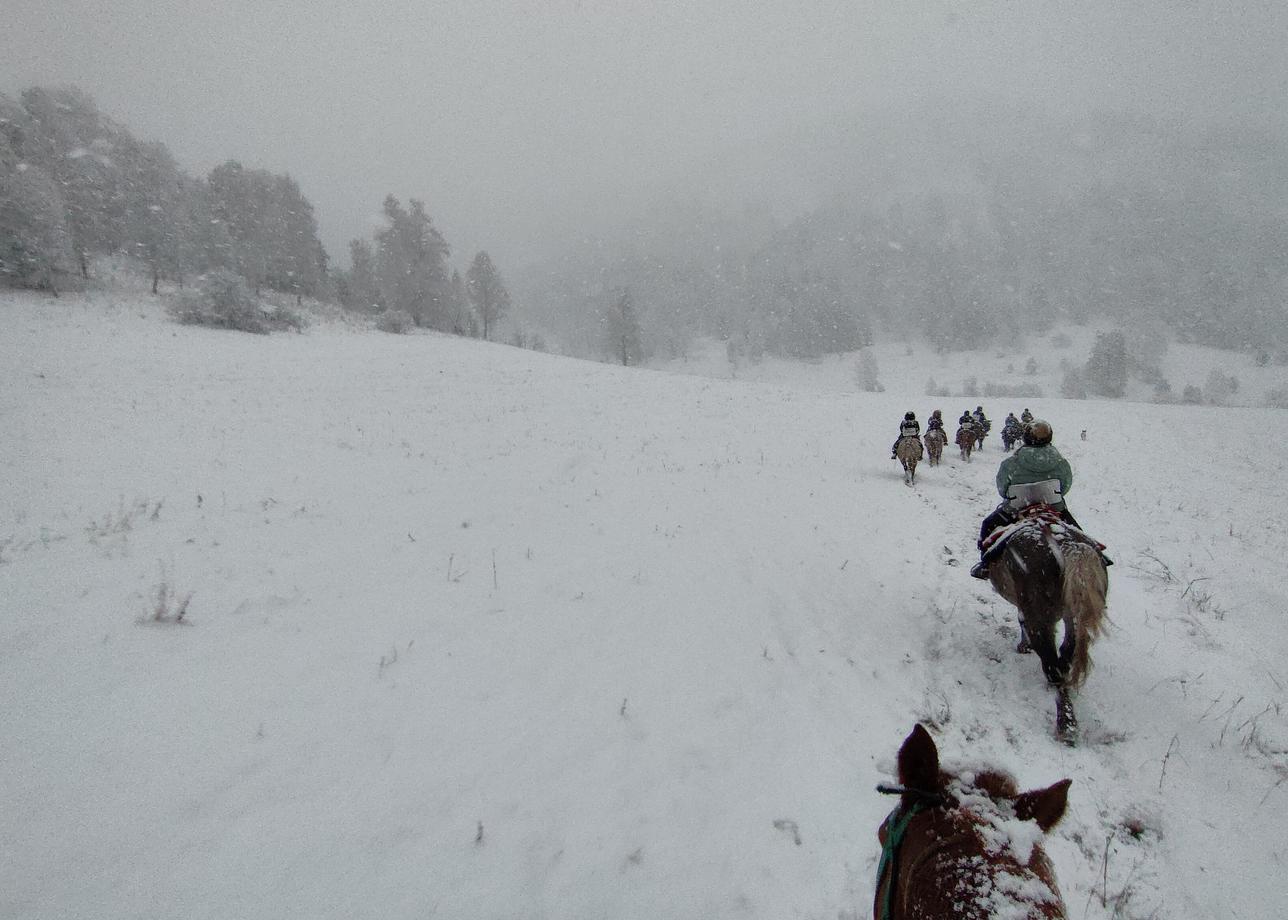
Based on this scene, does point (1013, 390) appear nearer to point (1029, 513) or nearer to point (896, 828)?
point (1029, 513)

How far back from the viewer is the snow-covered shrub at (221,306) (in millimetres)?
25312

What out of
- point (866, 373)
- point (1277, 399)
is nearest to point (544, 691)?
point (866, 373)

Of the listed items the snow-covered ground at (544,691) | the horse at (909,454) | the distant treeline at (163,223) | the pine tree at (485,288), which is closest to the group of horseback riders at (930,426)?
the horse at (909,454)

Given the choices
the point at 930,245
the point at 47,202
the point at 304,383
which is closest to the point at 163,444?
the point at 304,383

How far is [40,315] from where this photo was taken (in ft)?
64.7

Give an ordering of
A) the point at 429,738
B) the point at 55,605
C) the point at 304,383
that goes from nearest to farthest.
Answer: the point at 429,738 → the point at 55,605 → the point at 304,383

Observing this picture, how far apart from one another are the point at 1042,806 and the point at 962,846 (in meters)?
0.30

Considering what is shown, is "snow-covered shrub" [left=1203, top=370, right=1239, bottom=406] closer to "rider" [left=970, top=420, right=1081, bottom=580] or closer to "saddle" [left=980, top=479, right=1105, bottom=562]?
"rider" [left=970, top=420, right=1081, bottom=580]

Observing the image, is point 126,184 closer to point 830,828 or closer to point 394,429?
point 394,429

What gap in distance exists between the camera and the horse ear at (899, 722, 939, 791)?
169 cm

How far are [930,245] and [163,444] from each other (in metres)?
182

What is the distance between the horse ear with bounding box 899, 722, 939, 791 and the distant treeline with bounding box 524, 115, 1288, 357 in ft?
379

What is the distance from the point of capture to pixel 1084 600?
4.27m

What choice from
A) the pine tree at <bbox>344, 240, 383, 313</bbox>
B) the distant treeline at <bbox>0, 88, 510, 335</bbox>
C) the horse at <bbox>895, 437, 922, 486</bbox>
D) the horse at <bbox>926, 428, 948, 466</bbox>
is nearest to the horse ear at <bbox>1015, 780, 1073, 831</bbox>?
the horse at <bbox>895, 437, 922, 486</bbox>
